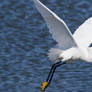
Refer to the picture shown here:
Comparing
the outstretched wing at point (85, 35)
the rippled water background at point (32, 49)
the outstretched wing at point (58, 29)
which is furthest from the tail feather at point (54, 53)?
the rippled water background at point (32, 49)

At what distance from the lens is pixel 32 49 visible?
16703 mm

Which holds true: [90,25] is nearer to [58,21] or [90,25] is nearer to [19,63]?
[58,21]

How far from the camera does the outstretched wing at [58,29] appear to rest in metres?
12.7

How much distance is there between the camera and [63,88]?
49.9 ft

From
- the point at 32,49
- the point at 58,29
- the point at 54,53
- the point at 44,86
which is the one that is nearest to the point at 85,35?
the point at 54,53

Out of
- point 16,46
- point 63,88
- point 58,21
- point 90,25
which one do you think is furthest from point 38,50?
point 58,21

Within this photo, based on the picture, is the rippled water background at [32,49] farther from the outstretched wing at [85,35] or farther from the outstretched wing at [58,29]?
the outstretched wing at [58,29]

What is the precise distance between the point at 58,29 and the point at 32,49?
3612mm

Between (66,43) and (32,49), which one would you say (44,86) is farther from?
(32,49)

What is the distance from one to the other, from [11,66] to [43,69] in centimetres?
65

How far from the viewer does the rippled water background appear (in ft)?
50.4

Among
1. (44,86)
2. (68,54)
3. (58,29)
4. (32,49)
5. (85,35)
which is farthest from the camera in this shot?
(32,49)

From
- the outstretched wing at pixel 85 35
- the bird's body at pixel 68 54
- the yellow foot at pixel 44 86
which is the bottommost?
the yellow foot at pixel 44 86

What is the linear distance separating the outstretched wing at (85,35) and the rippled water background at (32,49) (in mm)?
1486
